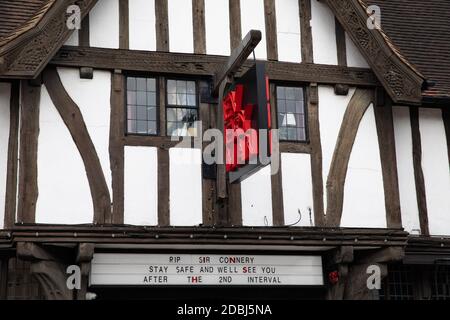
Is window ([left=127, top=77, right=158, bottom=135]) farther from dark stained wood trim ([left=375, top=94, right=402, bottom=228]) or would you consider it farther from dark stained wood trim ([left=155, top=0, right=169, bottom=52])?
dark stained wood trim ([left=375, top=94, right=402, bottom=228])

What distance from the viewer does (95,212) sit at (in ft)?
42.5

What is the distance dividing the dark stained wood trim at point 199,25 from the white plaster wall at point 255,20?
638 millimetres

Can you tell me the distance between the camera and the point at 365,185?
46.2ft

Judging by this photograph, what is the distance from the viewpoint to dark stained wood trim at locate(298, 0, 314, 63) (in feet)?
47.2

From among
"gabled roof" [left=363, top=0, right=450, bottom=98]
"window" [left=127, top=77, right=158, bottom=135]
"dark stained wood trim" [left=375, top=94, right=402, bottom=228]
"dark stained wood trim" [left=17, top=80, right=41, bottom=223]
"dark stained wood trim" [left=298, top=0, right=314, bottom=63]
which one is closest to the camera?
"dark stained wood trim" [left=17, top=80, right=41, bottom=223]

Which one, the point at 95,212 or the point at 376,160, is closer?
the point at 95,212

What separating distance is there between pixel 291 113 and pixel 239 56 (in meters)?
1.87

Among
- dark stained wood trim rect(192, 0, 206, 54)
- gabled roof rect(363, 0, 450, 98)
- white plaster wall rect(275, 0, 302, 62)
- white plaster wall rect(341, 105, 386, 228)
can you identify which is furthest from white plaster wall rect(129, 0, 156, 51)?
gabled roof rect(363, 0, 450, 98)

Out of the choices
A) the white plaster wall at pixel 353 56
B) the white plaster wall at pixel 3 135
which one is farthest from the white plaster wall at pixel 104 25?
the white plaster wall at pixel 353 56

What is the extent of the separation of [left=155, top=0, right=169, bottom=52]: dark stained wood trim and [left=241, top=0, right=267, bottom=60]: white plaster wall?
3.95 feet

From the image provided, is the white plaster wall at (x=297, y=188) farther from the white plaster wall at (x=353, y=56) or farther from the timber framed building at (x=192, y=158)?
the white plaster wall at (x=353, y=56)

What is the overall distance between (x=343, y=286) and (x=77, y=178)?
4.26 meters
